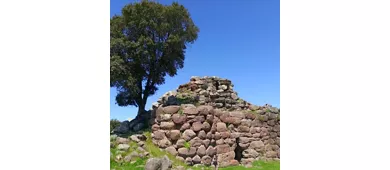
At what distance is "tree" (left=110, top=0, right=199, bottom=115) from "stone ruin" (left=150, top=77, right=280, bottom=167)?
1.29 meters

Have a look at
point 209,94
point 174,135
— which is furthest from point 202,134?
point 209,94

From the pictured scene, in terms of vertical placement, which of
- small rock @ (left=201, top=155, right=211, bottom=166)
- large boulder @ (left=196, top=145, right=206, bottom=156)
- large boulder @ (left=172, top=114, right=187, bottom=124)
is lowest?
small rock @ (left=201, top=155, right=211, bottom=166)

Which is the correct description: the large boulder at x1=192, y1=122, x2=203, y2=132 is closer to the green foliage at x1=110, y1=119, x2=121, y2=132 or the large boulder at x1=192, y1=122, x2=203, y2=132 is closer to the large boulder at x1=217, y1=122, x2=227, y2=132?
the large boulder at x1=217, y1=122, x2=227, y2=132

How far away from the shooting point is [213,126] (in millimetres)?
9469

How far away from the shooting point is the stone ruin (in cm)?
878

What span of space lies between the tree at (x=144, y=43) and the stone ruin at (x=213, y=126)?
1.29 m

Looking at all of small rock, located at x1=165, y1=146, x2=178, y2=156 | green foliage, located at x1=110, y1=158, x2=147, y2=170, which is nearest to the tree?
small rock, located at x1=165, y1=146, x2=178, y2=156

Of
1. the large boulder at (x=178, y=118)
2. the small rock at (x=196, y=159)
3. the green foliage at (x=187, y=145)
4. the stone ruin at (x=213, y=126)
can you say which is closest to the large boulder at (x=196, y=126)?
the stone ruin at (x=213, y=126)

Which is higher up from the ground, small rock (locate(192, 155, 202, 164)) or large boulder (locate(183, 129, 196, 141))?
large boulder (locate(183, 129, 196, 141))

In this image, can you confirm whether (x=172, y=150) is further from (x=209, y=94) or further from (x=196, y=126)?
(x=209, y=94)

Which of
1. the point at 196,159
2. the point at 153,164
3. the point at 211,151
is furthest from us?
the point at 211,151

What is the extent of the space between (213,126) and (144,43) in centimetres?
434
